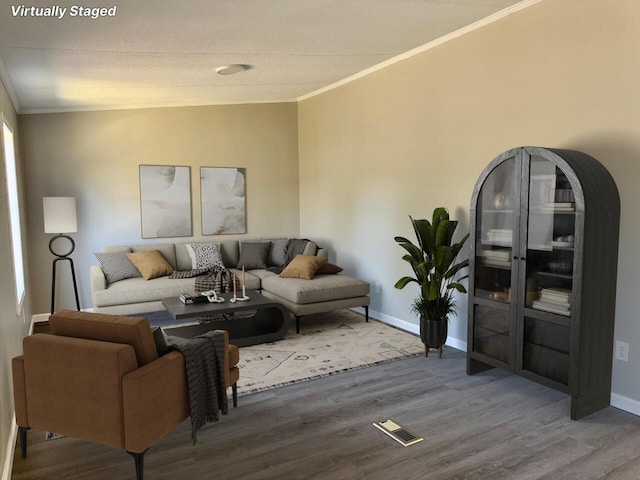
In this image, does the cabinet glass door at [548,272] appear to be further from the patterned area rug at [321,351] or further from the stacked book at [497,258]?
the patterned area rug at [321,351]

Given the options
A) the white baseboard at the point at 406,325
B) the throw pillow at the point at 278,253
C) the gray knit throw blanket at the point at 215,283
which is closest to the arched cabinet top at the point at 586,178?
the white baseboard at the point at 406,325

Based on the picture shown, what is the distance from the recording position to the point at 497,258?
3.59 meters

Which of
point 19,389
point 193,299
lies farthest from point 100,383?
point 193,299

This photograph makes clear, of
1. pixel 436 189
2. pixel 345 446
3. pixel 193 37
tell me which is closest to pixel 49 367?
pixel 345 446

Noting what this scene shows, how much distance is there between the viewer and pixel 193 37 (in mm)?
3400

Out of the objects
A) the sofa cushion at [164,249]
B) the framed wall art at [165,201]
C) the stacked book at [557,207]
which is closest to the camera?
the stacked book at [557,207]

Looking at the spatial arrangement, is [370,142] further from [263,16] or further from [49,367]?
[49,367]

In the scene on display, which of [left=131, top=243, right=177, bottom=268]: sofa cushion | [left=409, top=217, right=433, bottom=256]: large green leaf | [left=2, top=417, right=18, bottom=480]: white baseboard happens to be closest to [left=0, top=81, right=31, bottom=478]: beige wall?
[left=2, top=417, right=18, bottom=480]: white baseboard

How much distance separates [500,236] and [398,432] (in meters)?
1.60

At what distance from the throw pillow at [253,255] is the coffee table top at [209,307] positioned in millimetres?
1539

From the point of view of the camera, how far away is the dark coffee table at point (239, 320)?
174 inches

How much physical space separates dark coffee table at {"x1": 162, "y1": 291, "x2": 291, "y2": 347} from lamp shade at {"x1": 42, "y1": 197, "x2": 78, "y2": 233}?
5.13ft

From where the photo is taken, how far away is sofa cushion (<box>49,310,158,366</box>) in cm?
247

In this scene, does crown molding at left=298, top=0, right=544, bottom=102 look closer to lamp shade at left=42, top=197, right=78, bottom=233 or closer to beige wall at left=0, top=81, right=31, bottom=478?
lamp shade at left=42, top=197, right=78, bottom=233
